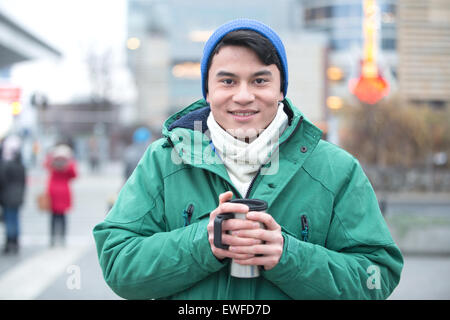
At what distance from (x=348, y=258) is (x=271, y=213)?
0.28 m

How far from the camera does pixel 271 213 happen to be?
1.58m

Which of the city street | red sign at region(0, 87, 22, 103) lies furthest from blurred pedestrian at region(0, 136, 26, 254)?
red sign at region(0, 87, 22, 103)

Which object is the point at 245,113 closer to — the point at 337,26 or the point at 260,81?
the point at 260,81

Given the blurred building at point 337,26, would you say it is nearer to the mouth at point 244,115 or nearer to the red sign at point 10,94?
the red sign at point 10,94

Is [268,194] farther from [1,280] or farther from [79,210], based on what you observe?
[79,210]

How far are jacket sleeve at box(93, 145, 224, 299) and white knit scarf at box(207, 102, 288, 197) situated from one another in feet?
0.69

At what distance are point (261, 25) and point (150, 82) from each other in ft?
195

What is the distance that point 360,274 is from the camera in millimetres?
1552

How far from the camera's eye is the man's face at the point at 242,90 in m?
1.56

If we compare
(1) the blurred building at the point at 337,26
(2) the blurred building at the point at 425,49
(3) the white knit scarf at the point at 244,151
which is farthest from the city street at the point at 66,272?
(1) the blurred building at the point at 337,26

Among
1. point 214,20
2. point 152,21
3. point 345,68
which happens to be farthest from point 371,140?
point 152,21

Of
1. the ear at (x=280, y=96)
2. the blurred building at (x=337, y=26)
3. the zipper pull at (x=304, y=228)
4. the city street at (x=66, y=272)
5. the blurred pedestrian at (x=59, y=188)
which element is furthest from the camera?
the blurred building at (x=337, y=26)

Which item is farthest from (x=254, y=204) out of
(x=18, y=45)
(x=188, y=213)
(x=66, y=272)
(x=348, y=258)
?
(x=18, y=45)

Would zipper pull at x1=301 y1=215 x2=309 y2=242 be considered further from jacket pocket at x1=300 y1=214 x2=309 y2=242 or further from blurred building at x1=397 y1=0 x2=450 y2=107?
blurred building at x1=397 y1=0 x2=450 y2=107
